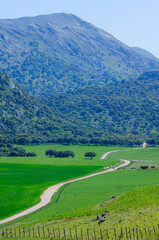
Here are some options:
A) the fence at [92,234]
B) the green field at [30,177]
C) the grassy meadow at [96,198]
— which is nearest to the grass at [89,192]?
the grassy meadow at [96,198]

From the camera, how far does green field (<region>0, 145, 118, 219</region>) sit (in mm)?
89106

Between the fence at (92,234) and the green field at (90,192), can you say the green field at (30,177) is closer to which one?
the green field at (90,192)

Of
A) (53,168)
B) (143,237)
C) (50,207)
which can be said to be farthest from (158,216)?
(53,168)

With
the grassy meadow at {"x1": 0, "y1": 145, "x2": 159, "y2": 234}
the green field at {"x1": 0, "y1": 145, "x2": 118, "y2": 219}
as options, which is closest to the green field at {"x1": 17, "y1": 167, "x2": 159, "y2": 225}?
the grassy meadow at {"x1": 0, "y1": 145, "x2": 159, "y2": 234}

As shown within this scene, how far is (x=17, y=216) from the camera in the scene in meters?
75.9

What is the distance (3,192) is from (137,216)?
5772 cm

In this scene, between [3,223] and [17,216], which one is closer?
[3,223]

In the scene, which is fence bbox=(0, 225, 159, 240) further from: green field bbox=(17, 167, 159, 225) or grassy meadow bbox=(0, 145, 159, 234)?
green field bbox=(17, 167, 159, 225)

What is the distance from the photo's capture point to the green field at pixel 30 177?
8911 cm

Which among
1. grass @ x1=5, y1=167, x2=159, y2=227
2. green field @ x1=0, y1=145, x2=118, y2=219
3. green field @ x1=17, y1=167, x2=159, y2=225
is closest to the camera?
grass @ x1=5, y1=167, x2=159, y2=227

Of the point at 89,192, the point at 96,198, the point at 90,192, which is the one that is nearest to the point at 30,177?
the point at 89,192

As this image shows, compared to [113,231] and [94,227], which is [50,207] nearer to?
[94,227]

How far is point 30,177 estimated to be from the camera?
126125 mm

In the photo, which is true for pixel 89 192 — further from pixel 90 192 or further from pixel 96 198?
pixel 96 198
